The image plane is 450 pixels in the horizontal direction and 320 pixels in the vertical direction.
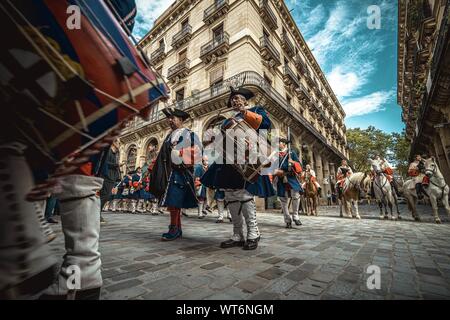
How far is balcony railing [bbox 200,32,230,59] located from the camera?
15773mm

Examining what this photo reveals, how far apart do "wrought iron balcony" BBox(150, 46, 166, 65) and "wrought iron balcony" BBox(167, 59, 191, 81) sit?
3332 mm

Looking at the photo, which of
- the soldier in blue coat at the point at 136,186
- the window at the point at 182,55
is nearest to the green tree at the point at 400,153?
the window at the point at 182,55

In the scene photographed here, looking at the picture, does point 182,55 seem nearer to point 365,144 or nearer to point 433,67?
point 433,67

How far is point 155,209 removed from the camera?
10.2 metres

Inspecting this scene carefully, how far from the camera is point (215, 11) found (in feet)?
56.3

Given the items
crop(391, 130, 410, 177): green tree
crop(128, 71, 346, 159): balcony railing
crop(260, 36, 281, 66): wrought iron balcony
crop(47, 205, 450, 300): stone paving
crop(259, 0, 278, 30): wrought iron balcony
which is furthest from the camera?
crop(391, 130, 410, 177): green tree

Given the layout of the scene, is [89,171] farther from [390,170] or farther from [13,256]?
[390,170]

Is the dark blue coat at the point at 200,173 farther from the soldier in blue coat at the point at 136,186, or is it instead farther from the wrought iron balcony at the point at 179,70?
the wrought iron balcony at the point at 179,70

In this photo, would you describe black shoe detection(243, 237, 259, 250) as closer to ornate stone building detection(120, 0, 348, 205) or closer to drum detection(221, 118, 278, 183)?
drum detection(221, 118, 278, 183)

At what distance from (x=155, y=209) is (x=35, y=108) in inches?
400

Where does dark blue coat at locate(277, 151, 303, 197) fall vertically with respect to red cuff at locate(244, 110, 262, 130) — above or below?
below

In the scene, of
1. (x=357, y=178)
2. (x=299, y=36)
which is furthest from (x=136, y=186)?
(x=299, y=36)

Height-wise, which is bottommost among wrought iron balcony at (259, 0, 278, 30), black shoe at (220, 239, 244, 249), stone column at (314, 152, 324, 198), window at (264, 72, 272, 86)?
black shoe at (220, 239, 244, 249)

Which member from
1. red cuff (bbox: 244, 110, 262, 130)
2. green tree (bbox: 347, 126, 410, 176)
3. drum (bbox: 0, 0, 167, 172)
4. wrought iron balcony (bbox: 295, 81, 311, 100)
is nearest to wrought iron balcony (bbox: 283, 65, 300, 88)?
wrought iron balcony (bbox: 295, 81, 311, 100)
